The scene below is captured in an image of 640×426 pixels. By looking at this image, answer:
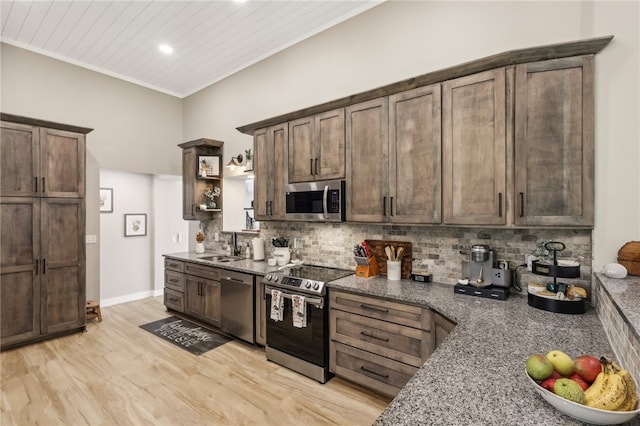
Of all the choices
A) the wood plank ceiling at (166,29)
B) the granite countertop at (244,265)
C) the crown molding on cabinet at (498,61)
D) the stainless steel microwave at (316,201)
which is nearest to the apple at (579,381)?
the crown molding on cabinet at (498,61)

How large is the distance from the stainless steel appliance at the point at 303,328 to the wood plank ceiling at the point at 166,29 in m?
2.87

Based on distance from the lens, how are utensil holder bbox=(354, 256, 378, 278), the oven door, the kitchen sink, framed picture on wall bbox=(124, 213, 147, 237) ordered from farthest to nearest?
framed picture on wall bbox=(124, 213, 147, 237), the kitchen sink, utensil holder bbox=(354, 256, 378, 278), the oven door

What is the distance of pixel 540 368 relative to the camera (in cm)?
106

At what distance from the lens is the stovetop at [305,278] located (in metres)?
2.89

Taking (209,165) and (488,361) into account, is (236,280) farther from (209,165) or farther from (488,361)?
(488,361)

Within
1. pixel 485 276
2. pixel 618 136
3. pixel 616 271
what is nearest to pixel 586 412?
pixel 616 271

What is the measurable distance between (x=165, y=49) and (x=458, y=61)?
3.70 metres

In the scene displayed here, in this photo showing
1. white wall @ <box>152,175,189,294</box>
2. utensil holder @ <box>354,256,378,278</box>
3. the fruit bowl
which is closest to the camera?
the fruit bowl

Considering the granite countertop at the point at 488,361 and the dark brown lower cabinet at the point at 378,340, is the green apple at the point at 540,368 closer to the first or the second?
the granite countertop at the point at 488,361

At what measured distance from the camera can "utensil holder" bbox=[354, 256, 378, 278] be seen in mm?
3111

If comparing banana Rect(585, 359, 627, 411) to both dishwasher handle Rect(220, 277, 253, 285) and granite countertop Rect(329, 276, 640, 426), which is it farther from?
dishwasher handle Rect(220, 277, 253, 285)

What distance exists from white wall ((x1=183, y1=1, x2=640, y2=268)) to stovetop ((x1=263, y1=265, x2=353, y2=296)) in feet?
6.61

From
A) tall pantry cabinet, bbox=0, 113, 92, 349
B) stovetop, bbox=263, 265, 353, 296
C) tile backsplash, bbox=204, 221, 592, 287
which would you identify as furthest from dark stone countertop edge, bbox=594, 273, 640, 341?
tall pantry cabinet, bbox=0, 113, 92, 349

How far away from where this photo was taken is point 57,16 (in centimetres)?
356
